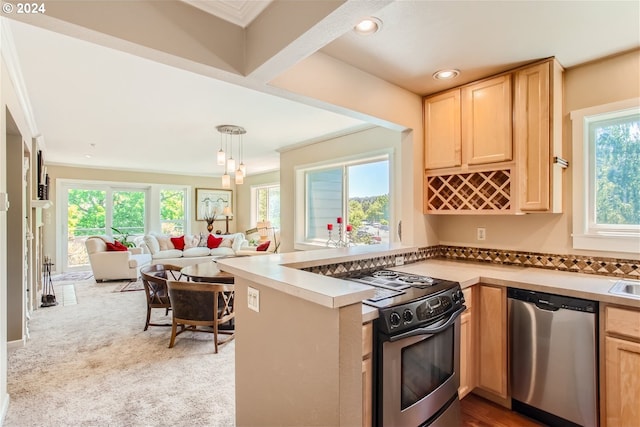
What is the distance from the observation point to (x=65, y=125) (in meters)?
4.17

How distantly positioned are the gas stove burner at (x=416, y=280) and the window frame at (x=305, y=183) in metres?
1.65

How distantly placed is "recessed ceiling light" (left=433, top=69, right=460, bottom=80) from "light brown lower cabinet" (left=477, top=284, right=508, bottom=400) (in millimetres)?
1622

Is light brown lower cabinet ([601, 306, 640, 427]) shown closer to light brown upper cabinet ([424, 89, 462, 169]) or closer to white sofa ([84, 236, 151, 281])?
light brown upper cabinet ([424, 89, 462, 169])

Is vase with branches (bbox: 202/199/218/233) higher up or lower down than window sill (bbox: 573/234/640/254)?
higher up

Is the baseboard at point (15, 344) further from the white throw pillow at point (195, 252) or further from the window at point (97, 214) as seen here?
the window at point (97, 214)

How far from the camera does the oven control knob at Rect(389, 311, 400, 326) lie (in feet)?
4.76

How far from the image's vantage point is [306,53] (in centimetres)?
160

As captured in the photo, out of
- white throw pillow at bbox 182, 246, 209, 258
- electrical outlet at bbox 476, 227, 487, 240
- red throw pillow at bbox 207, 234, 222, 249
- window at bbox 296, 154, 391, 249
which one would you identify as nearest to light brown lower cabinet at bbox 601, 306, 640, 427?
electrical outlet at bbox 476, 227, 487, 240

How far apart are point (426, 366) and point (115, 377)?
244 centimetres

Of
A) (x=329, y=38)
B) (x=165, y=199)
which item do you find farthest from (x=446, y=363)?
(x=165, y=199)

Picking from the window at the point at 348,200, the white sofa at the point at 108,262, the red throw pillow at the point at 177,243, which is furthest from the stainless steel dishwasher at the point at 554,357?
the red throw pillow at the point at 177,243

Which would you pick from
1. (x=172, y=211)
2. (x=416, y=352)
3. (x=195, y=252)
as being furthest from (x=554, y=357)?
(x=172, y=211)

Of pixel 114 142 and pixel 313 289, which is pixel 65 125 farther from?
pixel 313 289

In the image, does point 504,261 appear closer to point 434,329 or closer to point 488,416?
point 488,416
